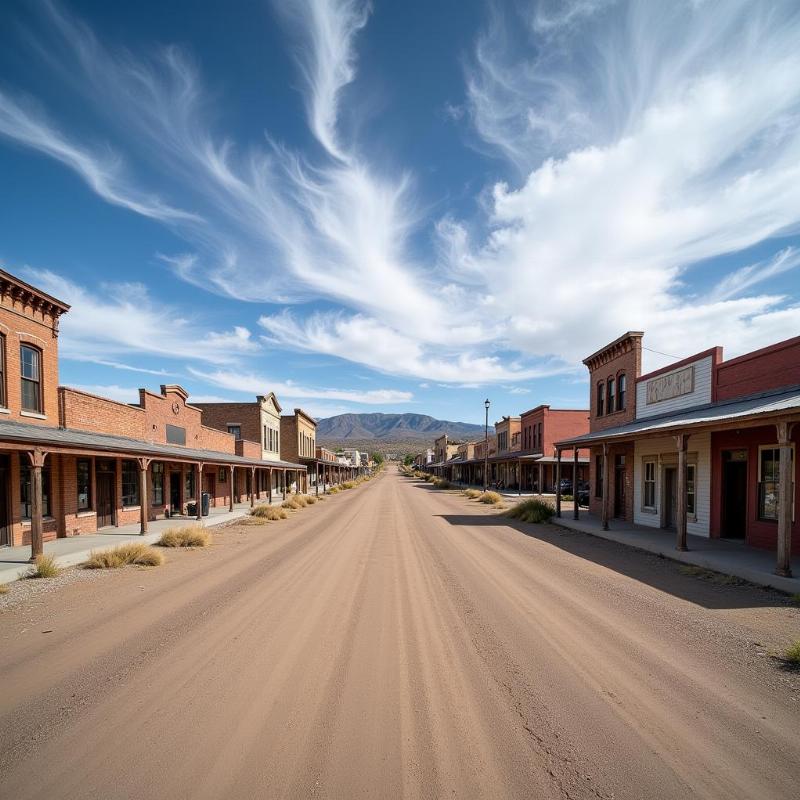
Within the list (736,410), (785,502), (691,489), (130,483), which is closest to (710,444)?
(691,489)

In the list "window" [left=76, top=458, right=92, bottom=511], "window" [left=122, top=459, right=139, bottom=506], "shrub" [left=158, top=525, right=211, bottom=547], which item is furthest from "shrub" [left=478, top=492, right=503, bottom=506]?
"window" [left=76, top=458, right=92, bottom=511]

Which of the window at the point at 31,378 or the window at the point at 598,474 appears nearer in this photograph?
the window at the point at 31,378

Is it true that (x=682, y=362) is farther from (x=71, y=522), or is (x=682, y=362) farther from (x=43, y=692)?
(x=71, y=522)

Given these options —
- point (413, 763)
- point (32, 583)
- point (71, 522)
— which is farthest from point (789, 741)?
point (71, 522)

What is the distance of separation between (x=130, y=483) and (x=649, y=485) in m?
20.5

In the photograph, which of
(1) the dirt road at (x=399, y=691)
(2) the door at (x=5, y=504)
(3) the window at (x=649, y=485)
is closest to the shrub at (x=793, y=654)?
(1) the dirt road at (x=399, y=691)

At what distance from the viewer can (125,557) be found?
11305mm

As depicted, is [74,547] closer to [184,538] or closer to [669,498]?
[184,538]

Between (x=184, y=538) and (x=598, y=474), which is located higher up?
(x=598, y=474)

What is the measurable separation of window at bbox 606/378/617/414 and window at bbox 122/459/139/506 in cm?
2055

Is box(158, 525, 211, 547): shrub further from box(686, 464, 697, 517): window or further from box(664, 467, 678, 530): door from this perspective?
box(664, 467, 678, 530): door

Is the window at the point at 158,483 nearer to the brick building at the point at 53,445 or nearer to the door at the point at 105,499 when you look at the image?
the brick building at the point at 53,445

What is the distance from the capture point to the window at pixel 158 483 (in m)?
20.9

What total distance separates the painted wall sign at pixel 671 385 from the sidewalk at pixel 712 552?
467cm
